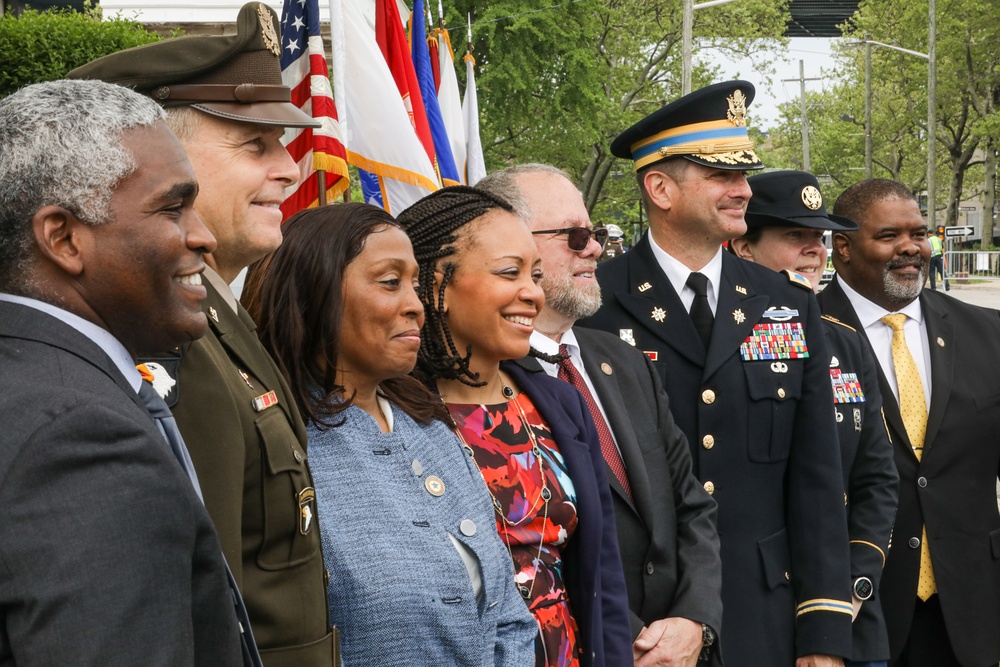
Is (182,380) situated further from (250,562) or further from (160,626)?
(160,626)

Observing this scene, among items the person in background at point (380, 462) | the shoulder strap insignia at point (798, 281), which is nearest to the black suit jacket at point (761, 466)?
the shoulder strap insignia at point (798, 281)

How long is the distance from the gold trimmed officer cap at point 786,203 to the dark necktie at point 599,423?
2.00 metres

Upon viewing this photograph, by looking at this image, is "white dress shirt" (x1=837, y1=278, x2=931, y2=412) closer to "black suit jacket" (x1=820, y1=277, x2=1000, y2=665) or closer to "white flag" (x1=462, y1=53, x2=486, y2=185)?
"black suit jacket" (x1=820, y1=277, x2=1000, y2=665)

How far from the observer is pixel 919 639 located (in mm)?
4566

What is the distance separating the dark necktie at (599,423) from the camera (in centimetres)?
332

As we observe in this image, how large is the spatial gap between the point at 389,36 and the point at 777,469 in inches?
159

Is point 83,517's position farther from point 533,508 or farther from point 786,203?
point 786,203

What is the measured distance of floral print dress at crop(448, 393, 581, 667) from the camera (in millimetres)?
2723

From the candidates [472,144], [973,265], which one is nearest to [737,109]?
[472,144]

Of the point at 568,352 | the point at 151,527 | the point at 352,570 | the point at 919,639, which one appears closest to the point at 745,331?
the point at 568,352

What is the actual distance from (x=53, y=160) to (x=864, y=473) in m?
3.53

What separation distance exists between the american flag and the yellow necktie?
251cm

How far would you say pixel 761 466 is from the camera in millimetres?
3916

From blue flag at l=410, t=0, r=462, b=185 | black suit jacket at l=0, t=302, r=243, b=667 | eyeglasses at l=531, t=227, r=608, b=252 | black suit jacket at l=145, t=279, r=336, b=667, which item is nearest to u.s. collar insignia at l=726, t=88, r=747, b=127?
eyeglasses at l=531, t=227, r=608, b=252
